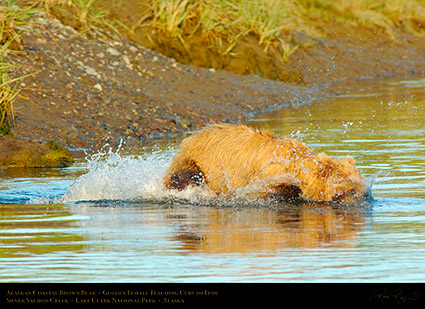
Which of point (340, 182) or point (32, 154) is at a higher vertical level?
point (32, 154)

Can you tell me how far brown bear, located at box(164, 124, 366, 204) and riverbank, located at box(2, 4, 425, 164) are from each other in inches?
206

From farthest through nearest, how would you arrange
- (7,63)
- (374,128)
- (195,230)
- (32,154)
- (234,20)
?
(234,20), (374,128), (7,63), (32,154), (195,230)

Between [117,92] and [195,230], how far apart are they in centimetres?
958

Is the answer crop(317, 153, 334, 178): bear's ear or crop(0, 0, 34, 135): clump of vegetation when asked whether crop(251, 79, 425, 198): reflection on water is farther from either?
crop(0, 0, 34, 135): clump of vegetation

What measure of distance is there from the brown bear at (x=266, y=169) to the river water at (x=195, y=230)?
0.49 ft

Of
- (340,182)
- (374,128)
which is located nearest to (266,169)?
(340,182)

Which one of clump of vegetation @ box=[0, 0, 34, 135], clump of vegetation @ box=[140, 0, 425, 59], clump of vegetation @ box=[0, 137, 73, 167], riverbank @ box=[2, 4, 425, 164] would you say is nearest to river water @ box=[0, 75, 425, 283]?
clump of vegetation @ box=[0, 137, 73, 167]

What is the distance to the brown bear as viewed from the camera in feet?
28.7

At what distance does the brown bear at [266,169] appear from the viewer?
8.76 m

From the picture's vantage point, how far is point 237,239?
23.0 ft
